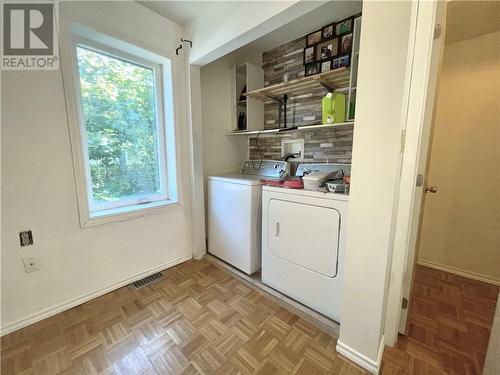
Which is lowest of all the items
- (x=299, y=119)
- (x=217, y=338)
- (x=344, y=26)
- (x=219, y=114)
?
(x=217, y=338)

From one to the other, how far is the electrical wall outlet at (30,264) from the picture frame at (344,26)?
117 inches

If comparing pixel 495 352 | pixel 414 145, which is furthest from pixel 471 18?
pixel 495 352

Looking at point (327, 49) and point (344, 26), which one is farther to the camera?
point (327, 49)

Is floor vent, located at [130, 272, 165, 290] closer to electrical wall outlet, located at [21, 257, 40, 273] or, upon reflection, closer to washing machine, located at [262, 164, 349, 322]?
electrical wall outlet, located at [21, 257, 40, 273]

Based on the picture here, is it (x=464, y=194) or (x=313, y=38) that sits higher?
A: (x=313, y=38)

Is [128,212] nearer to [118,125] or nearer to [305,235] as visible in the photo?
[118,125]

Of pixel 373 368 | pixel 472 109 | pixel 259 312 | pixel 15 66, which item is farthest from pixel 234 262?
pixel 472 109

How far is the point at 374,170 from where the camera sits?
1.07 meters

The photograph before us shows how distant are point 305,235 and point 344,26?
71.2 inches

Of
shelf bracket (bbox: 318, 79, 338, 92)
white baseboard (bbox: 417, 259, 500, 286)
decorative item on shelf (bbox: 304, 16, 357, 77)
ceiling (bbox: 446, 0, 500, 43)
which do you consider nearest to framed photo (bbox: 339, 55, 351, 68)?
decorative item on shelf (bbox: 304, 16, 357, 77)

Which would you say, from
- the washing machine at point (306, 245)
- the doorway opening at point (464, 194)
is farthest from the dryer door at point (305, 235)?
the doorway opening at point (464, 194)

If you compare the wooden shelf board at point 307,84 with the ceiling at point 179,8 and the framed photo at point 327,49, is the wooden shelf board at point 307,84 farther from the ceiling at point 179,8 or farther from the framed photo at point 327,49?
the ceiling at point 179,8

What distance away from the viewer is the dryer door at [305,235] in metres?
1.45

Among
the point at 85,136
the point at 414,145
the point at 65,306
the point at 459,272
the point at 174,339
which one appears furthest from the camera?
the point at 459,272
